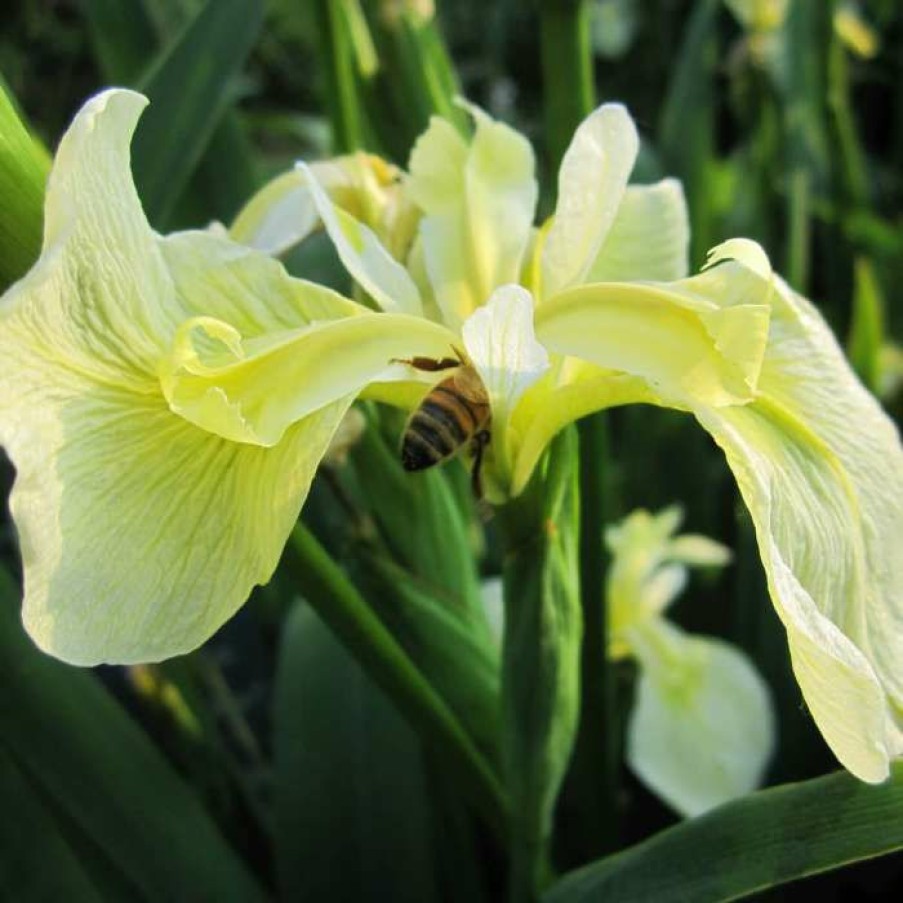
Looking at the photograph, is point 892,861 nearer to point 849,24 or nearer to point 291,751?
point 291,751

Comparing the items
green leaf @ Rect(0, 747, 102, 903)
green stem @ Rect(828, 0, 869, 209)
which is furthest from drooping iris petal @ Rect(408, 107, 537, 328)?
green stem @ Rect(828, 0, 869, 209)

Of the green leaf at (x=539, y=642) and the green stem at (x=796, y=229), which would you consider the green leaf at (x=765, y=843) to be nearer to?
the green leaf at (x=539, y=642)

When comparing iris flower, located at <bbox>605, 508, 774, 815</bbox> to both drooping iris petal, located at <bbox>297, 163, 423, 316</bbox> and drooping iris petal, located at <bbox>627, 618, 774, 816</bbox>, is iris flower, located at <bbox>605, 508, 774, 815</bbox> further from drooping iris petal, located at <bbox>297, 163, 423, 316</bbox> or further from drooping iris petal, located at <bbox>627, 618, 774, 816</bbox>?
drooping iris petal, located at <bbox>297, 163, 423, 316</bbox>

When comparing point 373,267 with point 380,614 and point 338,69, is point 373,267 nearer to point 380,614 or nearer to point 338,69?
point 380,614

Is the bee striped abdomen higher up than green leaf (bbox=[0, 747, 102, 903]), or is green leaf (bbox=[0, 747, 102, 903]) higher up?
the bee striped abdomen

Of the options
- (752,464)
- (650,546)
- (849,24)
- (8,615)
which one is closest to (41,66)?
(849,24)

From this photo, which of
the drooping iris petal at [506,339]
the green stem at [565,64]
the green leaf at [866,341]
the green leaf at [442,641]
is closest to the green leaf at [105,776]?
the green leaf at [442,641]
